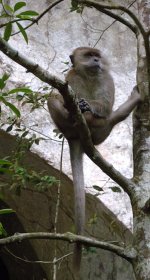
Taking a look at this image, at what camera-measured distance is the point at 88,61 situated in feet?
13.2

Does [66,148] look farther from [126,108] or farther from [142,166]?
[142,166]

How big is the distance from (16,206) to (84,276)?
72 centimetres

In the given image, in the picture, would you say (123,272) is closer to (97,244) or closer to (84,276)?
(84,276)

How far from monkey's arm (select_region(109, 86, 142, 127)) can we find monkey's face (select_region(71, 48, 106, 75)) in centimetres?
48

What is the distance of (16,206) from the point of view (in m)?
4.68

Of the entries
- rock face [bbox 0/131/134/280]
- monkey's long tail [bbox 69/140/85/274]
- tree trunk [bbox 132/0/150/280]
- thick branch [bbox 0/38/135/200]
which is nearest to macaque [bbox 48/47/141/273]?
monkey's long tail [bbox 69/140/85/274]

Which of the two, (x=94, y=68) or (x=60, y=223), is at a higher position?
(x=94, y=68)

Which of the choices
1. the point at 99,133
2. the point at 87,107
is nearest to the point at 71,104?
the point at 87,107

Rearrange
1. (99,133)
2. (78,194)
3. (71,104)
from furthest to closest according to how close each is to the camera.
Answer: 1. (99,133)
2. (78,194)
3. (71,104)

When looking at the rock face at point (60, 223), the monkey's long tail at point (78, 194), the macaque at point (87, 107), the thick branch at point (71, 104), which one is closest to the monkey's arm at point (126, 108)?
the macaque at point (87, 107)

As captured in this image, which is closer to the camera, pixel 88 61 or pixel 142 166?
pixel 142 166

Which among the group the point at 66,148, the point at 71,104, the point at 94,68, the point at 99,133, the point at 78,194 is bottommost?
the point at 78,194

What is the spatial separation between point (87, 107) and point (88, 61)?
737 mm

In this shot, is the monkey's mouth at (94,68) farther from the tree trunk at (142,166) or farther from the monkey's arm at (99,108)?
the tree trunk at (142,166)
